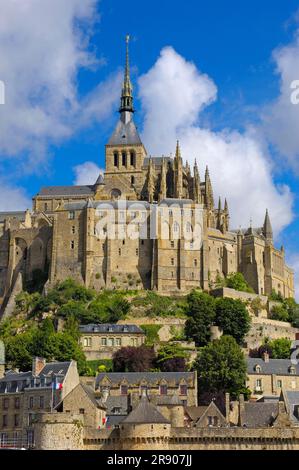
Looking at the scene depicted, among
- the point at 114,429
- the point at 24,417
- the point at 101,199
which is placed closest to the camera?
the point at 114,429

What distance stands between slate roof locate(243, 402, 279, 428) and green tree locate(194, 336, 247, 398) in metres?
9.31

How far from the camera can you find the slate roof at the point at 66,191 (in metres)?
107

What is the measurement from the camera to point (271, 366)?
73938 mm

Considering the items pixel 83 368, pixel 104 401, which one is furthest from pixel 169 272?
pixel 104 401

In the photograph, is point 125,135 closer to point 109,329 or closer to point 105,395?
point 109,329

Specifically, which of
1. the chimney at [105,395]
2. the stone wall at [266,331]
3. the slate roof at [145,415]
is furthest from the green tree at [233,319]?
the slate roof at [145,415]

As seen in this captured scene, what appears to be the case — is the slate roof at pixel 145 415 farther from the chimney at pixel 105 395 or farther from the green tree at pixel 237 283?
the green tree at pixel 237 283

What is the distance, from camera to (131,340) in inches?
3214

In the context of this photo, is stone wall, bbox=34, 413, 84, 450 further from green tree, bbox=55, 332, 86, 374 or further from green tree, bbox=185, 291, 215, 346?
green tree, bbox=185, 291, 215, 346

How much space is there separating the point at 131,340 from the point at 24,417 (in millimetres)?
22952

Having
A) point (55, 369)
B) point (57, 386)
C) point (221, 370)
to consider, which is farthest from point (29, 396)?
point (221, 370)
